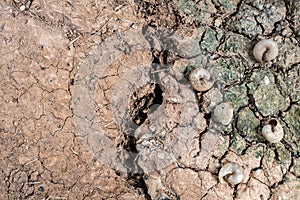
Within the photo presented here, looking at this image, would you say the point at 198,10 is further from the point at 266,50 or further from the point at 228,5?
the point at 266,50

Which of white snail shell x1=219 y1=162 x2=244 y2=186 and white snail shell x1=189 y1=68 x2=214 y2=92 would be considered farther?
white snail shell x1=189 y1=68 x2=214 y2=92

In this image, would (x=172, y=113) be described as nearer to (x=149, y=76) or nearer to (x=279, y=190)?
(x=149, y=76)

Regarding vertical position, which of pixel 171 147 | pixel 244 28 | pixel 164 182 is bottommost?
pixel 164 182

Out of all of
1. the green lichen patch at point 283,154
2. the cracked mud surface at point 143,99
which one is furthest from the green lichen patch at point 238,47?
the green lichen patch at point 283,154

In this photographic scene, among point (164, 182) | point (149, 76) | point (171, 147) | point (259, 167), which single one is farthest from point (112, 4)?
point (259, 167)

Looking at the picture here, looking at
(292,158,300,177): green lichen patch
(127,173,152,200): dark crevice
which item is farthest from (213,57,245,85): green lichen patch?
(127,173,152,200): dark crevice

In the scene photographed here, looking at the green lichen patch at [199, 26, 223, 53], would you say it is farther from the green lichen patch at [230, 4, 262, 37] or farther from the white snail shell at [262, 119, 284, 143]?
the white snail shell at [262, 119, 284, 143]

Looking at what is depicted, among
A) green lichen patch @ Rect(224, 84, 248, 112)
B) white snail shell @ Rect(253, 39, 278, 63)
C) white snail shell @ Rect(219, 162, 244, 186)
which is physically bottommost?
white snail shell @ Rect(219, 162, 244, 186)
